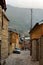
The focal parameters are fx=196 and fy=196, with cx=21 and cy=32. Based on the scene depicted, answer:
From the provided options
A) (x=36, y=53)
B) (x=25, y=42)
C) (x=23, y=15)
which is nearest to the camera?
(x=36, y=53)

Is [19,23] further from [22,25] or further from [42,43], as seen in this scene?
[42,43]

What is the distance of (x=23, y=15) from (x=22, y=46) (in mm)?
9292

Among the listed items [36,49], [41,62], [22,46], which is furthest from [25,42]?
[41,62]

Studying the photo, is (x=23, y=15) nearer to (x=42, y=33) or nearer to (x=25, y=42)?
(x=25, y=42)

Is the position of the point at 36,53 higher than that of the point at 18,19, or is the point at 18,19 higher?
the point at 18,19

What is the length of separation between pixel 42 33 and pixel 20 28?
46997mm

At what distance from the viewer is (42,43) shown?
40.2 feet

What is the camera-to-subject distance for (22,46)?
48688mm

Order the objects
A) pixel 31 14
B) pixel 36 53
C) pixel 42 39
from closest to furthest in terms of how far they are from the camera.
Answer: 1. pixel 42 39
2. pixel 36 53
3. pixel 31 14

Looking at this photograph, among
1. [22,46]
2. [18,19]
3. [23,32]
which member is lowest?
[22,46]

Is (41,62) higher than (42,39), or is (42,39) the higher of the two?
(42,39)

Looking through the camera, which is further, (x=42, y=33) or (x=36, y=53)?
(x=36, y=53)

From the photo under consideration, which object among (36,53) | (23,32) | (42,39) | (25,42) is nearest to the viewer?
(42,39)

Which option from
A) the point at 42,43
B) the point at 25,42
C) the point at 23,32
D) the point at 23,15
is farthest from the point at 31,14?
the point at 42,43
